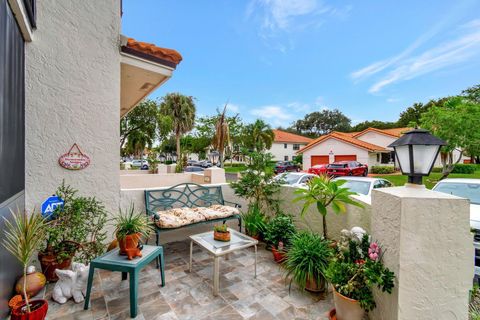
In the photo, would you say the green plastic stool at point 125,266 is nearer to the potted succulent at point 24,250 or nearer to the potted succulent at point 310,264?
the potted succulent at point 24,250

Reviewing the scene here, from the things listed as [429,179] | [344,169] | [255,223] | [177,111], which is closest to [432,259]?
[255,223]

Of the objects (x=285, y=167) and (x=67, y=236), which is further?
(x=285, y=167)

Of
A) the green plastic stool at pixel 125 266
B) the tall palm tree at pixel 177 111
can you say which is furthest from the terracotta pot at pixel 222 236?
the tall palm tree at pixel 177 111

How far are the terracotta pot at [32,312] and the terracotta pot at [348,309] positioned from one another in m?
3.00

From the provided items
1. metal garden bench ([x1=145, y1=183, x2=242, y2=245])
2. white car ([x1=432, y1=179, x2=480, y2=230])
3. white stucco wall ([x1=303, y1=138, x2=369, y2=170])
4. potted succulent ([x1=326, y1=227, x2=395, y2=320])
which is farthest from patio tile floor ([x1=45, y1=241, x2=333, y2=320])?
white stucco wall ([x1=303, y1=138, x2=369, y2=170])

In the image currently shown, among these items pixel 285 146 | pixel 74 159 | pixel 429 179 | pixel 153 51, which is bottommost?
pixel 429 179

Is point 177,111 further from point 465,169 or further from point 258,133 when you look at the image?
point 465,169

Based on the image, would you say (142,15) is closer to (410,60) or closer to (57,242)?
(57,242)

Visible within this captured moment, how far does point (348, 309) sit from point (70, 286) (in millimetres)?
3226

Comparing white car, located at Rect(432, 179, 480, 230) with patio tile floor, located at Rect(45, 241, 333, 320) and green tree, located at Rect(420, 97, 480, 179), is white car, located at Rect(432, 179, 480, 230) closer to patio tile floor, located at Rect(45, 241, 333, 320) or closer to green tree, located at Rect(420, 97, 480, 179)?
patio tile floor, located at Rect(45, 241, 333, 320)

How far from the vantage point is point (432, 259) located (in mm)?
1793

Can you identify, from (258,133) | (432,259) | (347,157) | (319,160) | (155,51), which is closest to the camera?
(432,259)

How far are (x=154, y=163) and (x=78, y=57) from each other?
647 centimetres

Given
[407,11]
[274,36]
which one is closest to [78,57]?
[407,11]
